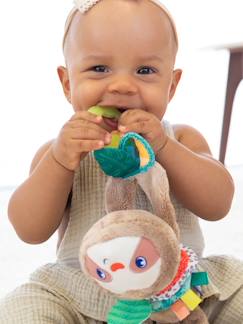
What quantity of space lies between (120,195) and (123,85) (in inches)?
4.6

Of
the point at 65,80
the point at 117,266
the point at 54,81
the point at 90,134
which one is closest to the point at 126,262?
the point at 117,266

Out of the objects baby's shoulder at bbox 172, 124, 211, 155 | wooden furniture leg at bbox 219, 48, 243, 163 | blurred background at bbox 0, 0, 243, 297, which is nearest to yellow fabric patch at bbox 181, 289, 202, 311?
baby's shoulder at bbox 172, 124, 211, 155

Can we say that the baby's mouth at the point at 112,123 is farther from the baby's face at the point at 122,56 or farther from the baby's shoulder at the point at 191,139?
the baby's shoulder at the point at 191,139

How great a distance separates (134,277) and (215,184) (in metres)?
0.21

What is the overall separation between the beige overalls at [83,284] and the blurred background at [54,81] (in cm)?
49

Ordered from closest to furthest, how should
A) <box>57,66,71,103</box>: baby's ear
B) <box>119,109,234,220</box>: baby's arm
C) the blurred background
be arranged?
<box>119,109,234,220</box>: baby's arm
<box>57,66,71,103</box>: baby's ear
the blurred background

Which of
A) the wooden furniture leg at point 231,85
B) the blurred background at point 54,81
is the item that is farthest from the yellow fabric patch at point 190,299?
the wooden furniture leg at point 231,85

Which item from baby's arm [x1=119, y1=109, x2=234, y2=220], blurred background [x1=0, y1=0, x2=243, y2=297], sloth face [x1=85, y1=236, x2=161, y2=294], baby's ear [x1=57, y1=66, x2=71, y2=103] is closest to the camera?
sloth face [x1=85, y1=236, x2=161, y2=294]

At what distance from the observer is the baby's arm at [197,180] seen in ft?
2.00

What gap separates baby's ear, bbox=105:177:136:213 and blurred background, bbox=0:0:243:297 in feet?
2.18

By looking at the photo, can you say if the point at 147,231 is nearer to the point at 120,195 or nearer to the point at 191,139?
the point at 120,195

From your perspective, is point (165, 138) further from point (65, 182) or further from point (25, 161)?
point (25, 161)

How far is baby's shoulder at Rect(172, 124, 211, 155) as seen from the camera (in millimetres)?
723

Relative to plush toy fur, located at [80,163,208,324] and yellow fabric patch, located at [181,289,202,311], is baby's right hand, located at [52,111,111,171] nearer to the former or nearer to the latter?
plush toy fur, located at [80,163,208,324]
